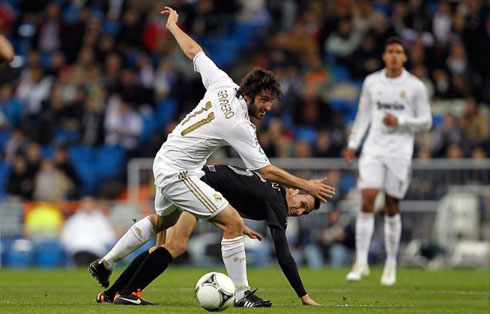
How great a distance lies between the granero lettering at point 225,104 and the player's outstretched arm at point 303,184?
555mm

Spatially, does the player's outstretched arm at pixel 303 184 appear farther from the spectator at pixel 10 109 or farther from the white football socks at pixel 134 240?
the spectator at pixel 10 109

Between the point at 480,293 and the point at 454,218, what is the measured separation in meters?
7.56

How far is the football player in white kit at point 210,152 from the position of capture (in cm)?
938

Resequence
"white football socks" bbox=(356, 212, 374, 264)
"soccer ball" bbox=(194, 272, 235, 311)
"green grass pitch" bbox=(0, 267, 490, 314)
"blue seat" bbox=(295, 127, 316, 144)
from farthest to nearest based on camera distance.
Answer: "blue seat" bbox=(295, 127, 316, 144), "white football socks" bbox=(356, 212, 374, 264), "green grass pitch" bbox=(0, 267, 490, 314), "soccer ball" bbox=(194, 272, 235, 311)

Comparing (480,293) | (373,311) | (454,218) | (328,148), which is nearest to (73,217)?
(328,148)

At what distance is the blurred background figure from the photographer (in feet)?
64.2

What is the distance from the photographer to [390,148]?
1426 cm

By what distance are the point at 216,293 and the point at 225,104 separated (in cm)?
165

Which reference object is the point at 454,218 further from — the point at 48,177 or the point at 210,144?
the point at 210,144

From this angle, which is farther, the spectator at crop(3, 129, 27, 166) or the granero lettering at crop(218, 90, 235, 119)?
the spectator at crop(3, 129, 27, 166)

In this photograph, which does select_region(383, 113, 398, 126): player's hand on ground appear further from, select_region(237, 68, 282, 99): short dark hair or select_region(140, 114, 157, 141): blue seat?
select_region(140, 114, 157, 141): blue seat

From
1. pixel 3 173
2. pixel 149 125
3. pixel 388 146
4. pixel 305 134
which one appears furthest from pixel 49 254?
pixel 388 146

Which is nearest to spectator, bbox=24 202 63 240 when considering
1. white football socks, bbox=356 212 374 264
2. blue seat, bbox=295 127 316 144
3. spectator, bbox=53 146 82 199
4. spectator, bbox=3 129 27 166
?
spectator, bbox=53 146 82 199

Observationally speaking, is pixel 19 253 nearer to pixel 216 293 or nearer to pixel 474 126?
pixel 474 126
